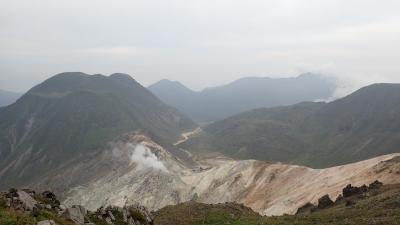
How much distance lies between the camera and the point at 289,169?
11125 cm

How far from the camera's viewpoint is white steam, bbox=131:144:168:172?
143613 millimetres

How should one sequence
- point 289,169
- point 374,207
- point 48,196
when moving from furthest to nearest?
point 289,169 → point 374,207 → point 48,196

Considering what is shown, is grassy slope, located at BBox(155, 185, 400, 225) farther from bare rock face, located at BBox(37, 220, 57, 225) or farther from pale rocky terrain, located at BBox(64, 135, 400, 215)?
bare rock face, located at BBox(37, 220, 57, 225)

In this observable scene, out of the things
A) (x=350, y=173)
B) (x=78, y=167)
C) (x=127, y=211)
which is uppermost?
(x=127, y=211)

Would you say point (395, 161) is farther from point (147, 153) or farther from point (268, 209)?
point (147, 153)

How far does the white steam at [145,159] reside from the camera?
144m

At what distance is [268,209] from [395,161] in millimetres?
23557

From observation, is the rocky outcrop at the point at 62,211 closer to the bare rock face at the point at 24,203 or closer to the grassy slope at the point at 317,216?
the bare rock face at the point at 24,203

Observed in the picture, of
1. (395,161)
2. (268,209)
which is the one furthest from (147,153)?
(395,161)

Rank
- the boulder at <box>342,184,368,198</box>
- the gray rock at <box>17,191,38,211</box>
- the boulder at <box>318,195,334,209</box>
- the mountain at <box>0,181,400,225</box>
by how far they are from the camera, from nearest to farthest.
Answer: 1. the mountain at <box>0,181,400,225</box>
2. the gray rock at <box>17,191,38,211</box>
3. the boulder at <box>318,195,334,209</box>
4. the boulder at <box>342,184,368,198</box>

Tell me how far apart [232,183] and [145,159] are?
4839 centimetres

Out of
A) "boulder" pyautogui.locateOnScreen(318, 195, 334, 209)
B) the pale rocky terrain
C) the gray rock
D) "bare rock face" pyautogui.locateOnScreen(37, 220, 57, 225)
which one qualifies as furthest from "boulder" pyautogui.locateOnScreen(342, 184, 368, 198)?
→ "bare rock face" pyautogui.locateOnScreen(37, 220, 57, 225)

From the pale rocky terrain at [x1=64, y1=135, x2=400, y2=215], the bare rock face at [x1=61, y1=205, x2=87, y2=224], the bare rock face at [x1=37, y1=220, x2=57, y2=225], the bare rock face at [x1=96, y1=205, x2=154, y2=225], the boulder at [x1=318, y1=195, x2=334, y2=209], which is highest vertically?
the bare rock face at [x1=37, y1=220, x2=57, y2=225]

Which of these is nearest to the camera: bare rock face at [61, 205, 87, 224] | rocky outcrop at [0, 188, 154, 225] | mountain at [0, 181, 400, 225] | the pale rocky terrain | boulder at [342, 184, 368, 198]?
mountain at [0, 181, 400, 225]
